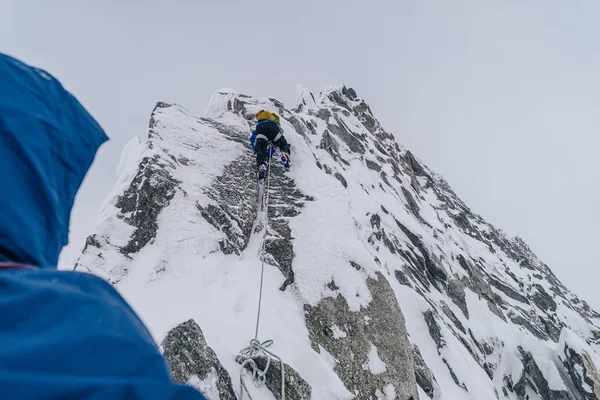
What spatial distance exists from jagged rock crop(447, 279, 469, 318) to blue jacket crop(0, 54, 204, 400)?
1890 centimetres

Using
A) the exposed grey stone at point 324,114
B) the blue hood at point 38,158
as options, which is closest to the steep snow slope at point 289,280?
the blue hood at point 38,158

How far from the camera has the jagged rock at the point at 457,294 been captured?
17.8 metres

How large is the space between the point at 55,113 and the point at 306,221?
Answer: 8139 mm

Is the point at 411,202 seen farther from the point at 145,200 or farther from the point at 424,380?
the point at 145,200

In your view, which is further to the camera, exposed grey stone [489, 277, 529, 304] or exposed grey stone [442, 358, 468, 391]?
exposed grey stone [489, 277, 529, 304]

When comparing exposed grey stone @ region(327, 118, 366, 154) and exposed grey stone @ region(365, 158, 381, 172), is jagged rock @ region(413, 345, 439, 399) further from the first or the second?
exposed grey stone @ region(327, 118, 366, 154)

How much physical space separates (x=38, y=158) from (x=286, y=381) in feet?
15.5

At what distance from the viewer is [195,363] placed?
179 inches

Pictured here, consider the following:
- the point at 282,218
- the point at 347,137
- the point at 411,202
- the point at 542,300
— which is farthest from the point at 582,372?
the point at 347,137

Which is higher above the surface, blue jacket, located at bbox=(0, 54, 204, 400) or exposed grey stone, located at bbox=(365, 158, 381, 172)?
exposed grey stone, located at bbox=(365, 158, 381, 172)

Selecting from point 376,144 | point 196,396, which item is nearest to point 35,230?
point 196,396

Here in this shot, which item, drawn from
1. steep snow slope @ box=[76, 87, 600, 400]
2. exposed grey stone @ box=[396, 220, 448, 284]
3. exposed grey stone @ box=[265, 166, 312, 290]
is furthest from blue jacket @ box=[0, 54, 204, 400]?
exposed grey stone @ box=[396, 220, 448, 284]

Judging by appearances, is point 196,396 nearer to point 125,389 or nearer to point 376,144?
point 125,389

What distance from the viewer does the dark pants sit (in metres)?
10.8
